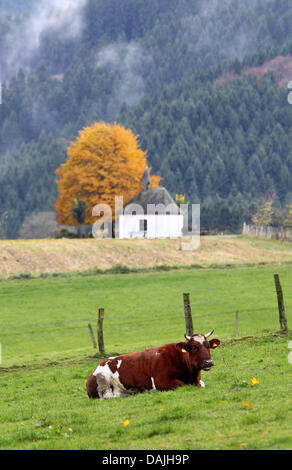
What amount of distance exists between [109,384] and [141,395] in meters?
0.85

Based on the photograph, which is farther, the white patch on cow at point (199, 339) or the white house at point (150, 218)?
the white house at point (150, 218)

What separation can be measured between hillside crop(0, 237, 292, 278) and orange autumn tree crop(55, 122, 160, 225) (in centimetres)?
1659

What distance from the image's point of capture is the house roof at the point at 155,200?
91.9 m

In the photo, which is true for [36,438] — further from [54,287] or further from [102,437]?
[54,287]

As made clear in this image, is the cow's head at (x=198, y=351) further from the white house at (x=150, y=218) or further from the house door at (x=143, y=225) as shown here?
the house door at (x=143, y=225)

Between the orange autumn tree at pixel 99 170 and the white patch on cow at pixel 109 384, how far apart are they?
244 feet

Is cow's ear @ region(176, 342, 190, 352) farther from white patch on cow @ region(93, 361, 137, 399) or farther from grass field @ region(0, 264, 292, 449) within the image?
white patch on cow @ region(93, 361, 137, 399)

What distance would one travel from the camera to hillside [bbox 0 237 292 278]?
62.1 meters

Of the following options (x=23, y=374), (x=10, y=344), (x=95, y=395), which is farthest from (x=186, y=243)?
(x=95, y=395)

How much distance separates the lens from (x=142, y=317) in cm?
4006

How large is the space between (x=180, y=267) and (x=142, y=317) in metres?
25.1

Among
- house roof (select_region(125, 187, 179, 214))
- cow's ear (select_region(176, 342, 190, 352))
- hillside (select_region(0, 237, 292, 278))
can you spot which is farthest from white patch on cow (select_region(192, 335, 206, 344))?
house roof (select_region(125, 187, 179, 214))

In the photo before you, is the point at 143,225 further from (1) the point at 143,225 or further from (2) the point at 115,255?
(2) the point at 115,255

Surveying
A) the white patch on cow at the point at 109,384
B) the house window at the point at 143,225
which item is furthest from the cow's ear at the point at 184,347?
the house window at the point at 143,225
